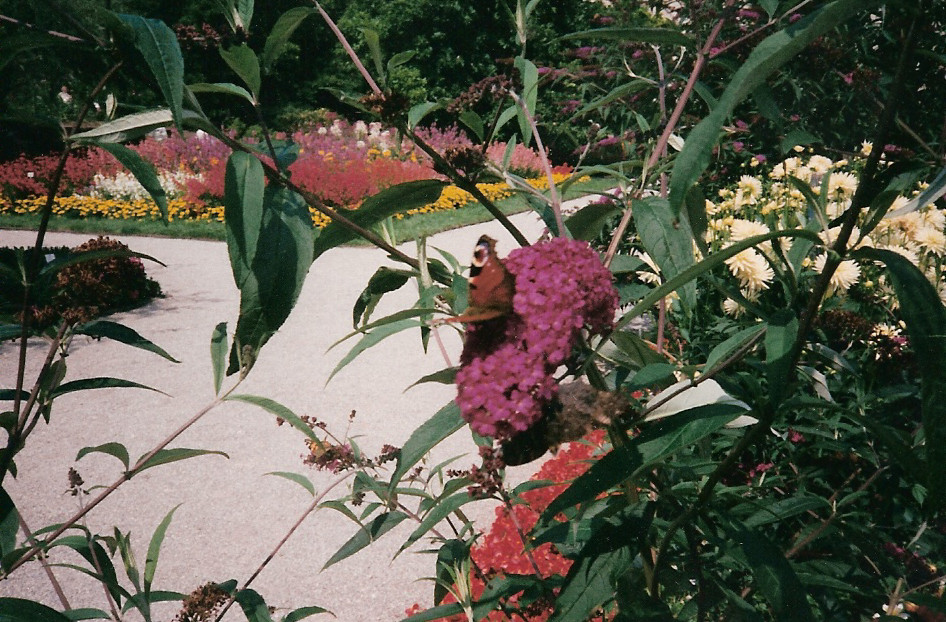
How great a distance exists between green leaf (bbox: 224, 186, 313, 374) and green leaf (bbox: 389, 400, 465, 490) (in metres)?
0.21

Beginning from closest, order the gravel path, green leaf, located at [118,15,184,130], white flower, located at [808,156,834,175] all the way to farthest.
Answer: green leaf, located at [118,15,184,130] → white flower, located at [808,156,834,175] → the gravel path

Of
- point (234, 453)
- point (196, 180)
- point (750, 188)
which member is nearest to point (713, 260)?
point (750, 188)

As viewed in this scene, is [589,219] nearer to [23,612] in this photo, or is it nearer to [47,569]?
[23,612]

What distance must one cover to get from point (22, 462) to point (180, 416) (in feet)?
3.09

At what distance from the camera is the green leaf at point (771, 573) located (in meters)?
0.75

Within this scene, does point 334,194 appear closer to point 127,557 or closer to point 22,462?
point 22,462

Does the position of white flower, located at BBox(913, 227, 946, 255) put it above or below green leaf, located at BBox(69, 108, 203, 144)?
below

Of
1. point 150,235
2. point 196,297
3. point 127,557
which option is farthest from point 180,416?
point 150,235

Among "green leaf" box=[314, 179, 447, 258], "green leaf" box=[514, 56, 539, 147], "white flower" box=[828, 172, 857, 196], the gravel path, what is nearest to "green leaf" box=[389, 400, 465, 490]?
"green leaf" box=[314, 179, 447, 258]

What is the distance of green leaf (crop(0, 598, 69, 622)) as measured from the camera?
78 cm

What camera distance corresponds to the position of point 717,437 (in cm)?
224

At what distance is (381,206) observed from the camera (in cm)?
85

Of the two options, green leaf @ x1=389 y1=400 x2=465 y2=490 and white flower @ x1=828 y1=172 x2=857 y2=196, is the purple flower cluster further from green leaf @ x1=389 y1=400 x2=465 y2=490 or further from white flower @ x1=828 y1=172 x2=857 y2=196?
white flower @ x1=828 y1=172 x2=857 y2=196

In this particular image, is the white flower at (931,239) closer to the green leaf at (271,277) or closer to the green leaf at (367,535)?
the green leaf at (367,535)
